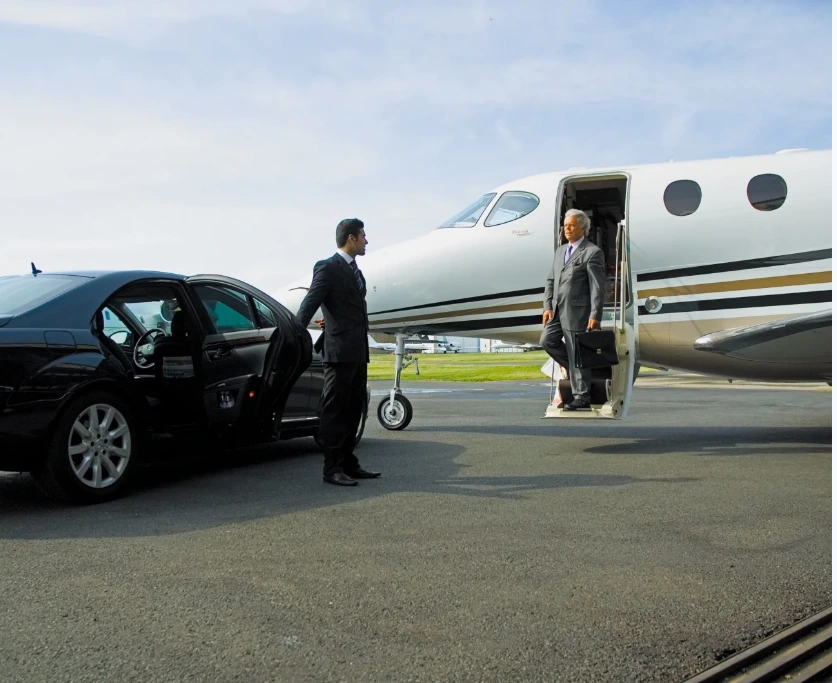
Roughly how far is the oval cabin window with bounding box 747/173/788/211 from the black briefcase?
218cm

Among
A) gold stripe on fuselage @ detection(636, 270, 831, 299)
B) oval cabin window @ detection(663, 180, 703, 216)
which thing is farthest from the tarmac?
oval cabin window @ detection(663, 180, 703, 216)

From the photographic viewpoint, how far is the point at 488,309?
9219 mm

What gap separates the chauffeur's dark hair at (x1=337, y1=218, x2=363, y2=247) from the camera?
643cm

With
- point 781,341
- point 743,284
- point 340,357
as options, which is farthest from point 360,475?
point 743,284

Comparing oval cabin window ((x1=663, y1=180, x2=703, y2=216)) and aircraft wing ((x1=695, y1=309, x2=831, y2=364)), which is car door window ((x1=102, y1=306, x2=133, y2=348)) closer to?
aircraft wing ((x1=695, y1=309, x2=831, y2=364))

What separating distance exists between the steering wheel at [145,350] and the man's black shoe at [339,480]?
188 centimetres

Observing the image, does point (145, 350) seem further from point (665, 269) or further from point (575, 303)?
point (665, 269)

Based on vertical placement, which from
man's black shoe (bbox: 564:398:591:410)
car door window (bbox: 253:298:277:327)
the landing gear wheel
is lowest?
the landing gear wheel

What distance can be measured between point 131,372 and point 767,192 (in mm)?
6278

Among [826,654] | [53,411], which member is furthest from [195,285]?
[826,654]

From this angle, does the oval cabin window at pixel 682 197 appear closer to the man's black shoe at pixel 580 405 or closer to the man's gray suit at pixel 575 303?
the man's gray suit at pixel 575 303

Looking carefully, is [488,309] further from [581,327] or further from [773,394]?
[773,394]

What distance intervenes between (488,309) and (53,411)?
5.23 meters

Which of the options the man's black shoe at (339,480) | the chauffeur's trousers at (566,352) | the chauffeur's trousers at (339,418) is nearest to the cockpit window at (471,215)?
the chauffeur's trousers at (566,352)
